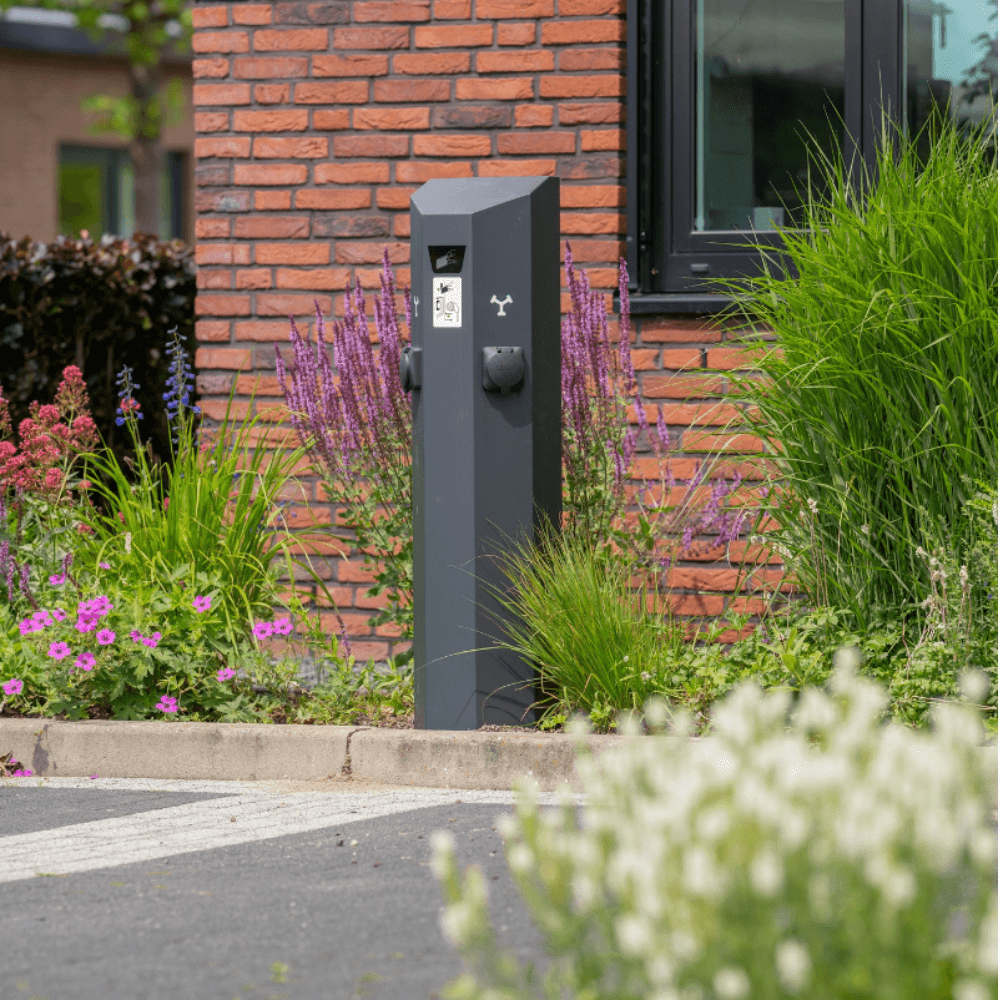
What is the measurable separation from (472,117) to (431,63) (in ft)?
0.92

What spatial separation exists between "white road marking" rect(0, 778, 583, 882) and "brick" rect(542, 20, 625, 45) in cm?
315

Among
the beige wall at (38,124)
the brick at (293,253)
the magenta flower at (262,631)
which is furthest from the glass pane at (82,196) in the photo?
the magenta flower at (262,631)

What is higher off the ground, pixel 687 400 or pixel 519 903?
pixel 687 400

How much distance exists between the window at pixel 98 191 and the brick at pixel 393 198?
54.6 feet

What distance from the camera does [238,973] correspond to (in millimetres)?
2834

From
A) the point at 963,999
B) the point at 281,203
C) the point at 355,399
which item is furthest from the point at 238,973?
the point at 281,203

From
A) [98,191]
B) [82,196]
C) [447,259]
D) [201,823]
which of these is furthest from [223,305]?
[98,191]

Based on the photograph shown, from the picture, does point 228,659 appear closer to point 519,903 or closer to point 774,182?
point 519,903

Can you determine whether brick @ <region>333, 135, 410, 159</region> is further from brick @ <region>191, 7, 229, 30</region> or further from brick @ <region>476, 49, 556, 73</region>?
brick @ <region>191, 7, 229, 30</region>

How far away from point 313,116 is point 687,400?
1.95 m

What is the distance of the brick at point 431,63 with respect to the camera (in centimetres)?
638

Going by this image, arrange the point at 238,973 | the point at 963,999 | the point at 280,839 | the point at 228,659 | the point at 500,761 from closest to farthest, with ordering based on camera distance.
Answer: the point at 963,999 < the point at 238,973 < the point at 280,839 < the point at 500,761 < the point at 228,659

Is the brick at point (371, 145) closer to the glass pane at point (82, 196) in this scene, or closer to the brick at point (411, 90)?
the brick at point (411, 90)

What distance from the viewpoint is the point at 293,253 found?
259 inches
